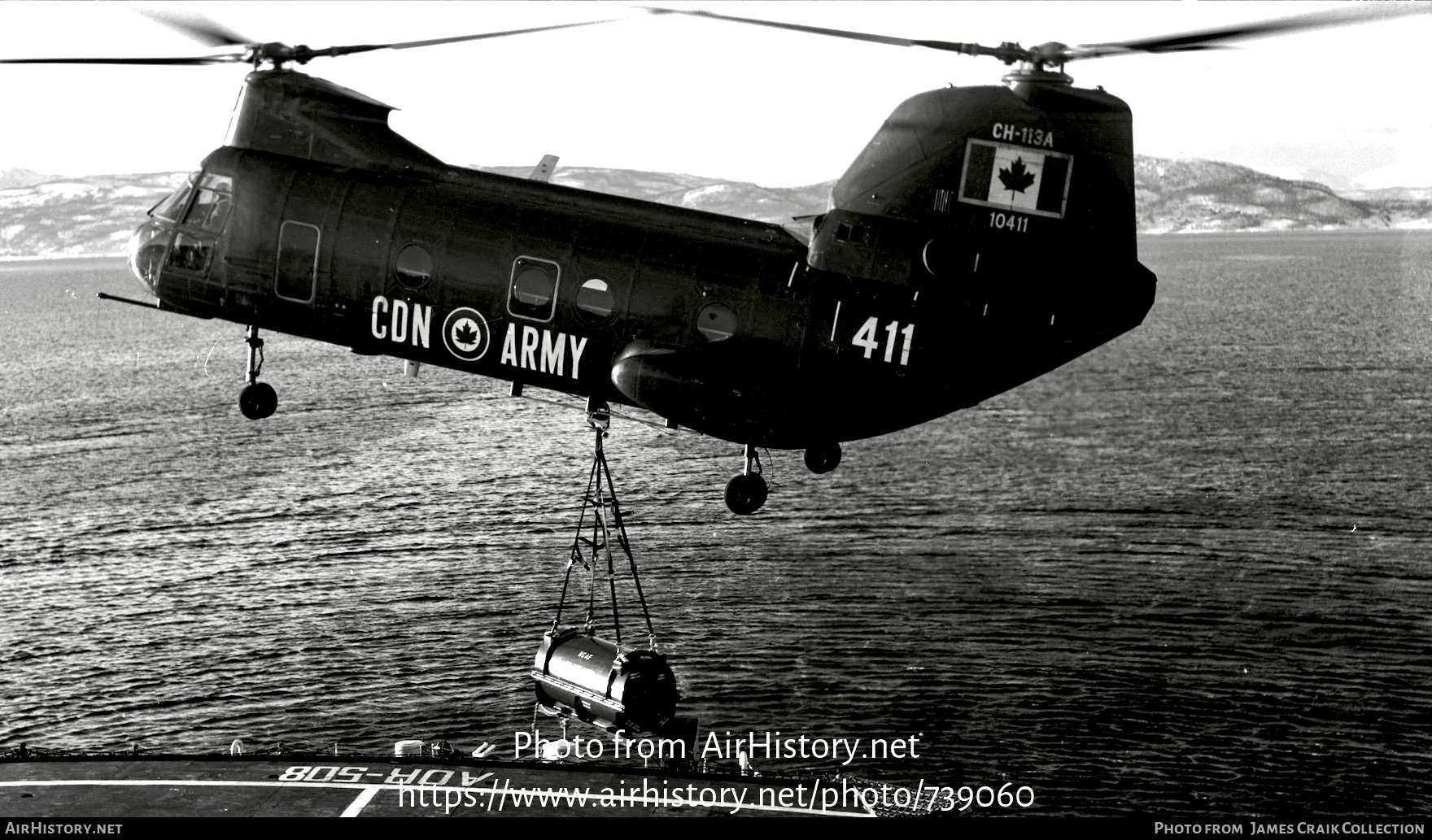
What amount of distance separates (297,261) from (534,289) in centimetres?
450

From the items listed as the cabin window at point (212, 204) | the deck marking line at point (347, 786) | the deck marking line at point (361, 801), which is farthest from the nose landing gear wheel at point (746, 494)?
the deck marking line at point (361, 801)

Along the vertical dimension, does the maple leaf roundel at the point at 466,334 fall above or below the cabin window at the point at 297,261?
below

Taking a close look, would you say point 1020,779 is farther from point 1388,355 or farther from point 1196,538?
point 1388,355

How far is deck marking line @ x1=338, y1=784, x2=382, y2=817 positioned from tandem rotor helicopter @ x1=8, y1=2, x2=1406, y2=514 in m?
30.5

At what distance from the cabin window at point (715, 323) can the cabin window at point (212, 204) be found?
9.04 metres

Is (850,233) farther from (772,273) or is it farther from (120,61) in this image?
(120,61)

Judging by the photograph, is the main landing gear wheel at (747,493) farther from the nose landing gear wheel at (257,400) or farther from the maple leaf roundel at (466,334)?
the nose landing gear wheel at (257,400)

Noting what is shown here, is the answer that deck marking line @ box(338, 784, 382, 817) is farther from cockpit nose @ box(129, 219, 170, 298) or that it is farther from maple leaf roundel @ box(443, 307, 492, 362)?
maple leaf roundel @ box(443, 307, 492, 362)

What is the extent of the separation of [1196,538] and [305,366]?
115 meters

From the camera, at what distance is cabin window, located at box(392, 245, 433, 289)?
23.6 metres

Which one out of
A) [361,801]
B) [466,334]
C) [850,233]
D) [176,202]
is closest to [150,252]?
[176,202]

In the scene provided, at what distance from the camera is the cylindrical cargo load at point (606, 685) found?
41000mm

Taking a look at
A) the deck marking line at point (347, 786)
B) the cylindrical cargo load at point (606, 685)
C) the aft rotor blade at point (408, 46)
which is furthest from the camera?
the deck marking line at point (347, 786)

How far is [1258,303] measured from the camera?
19950 cm
